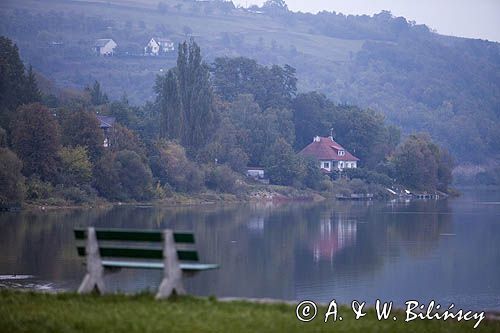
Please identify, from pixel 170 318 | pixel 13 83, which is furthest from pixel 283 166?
pixel 170 318

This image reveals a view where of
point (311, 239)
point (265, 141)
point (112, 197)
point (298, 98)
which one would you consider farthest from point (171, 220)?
point (298, 98)

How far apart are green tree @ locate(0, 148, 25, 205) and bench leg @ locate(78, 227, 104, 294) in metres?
51.9

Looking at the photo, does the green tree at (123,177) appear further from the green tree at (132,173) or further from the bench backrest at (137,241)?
the bench backrest at (137,241)

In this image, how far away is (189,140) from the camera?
3642 inches

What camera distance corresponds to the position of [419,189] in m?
111

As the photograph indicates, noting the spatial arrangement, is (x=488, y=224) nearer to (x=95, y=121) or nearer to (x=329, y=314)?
(x=95, y=121)

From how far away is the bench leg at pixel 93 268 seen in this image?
13.9 m

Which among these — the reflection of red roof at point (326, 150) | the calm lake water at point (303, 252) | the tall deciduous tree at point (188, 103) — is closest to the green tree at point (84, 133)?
the calm lake water at point (303, 252)

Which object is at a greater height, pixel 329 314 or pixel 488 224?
pixel 329 314

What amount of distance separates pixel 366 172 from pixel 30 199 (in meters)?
47.5

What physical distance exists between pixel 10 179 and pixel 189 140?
94.6 ft

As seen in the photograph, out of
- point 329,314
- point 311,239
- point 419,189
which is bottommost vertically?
point 419,189

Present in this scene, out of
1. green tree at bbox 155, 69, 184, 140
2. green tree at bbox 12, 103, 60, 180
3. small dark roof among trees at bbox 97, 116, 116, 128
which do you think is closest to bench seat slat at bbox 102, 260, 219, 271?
green tree at bbox 12, 103, 60, 180

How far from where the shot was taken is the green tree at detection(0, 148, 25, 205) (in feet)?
213
